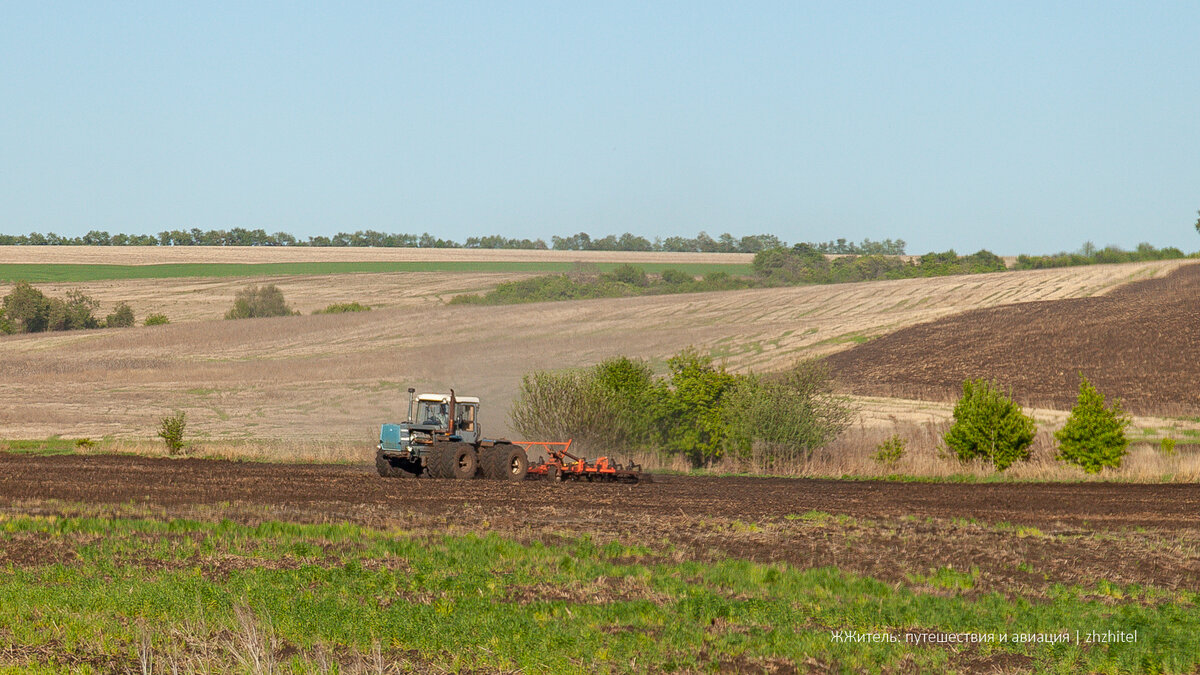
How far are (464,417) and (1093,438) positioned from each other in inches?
786

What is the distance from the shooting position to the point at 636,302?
8981 cm

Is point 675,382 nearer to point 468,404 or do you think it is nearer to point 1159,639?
point 468,404

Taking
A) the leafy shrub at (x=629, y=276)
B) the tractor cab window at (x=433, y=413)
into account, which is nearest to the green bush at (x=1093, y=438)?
the tractor cab window at (x=433, y=413)

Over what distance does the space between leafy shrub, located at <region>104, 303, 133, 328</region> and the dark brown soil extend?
195 ft

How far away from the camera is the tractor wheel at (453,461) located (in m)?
30.4

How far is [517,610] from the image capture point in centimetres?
1192

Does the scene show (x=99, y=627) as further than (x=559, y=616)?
No

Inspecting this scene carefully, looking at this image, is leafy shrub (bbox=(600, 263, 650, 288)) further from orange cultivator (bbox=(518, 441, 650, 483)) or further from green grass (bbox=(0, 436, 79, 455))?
orange cultivator (bbox=(518, 441, 650, 483))

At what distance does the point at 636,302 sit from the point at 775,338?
798 inches

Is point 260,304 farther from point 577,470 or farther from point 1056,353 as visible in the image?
point 577,470

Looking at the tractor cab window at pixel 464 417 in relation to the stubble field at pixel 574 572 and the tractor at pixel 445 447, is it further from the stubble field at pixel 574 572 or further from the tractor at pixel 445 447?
the stubble field at pixel 574 572

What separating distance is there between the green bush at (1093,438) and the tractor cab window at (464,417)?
19.2 meters

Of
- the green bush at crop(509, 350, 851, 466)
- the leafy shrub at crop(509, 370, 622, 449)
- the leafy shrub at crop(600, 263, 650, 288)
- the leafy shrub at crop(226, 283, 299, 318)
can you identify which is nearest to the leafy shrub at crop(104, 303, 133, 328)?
the leafy shrub at crop(226, 283, 299, 318)

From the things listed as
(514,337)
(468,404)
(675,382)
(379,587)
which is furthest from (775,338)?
(379,587)
